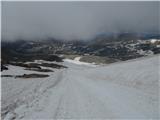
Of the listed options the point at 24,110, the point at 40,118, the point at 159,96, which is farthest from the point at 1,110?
the point at 159,96

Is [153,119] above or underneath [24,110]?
above

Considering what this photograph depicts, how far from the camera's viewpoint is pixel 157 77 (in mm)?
22047

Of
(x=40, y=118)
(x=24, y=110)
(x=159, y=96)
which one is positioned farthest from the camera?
(x=159, y=96)

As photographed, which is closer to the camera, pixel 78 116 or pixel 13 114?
pixel 78 116

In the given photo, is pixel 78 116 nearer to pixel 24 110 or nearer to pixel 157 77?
pixel 24 110

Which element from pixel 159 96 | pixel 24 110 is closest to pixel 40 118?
pixel 24 110

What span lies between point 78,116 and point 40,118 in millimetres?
1690

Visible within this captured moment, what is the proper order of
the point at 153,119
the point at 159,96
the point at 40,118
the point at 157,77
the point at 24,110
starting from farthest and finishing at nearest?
the point at 157,77 < the point at 159,96 < the point at 24,110 < the point at 40,118 < the point at 153,119

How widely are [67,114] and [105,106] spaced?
2559 millimetres

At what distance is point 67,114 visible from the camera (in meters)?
11.6

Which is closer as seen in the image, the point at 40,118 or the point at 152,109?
Result: the point at 40,118

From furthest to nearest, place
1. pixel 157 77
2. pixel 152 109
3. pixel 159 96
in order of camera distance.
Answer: pixel 157 77 < pixel 159 96 < pixel 152 109

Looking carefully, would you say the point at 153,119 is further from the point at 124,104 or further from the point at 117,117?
the point at 124,104

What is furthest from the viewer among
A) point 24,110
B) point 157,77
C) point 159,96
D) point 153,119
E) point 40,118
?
point 157,77
